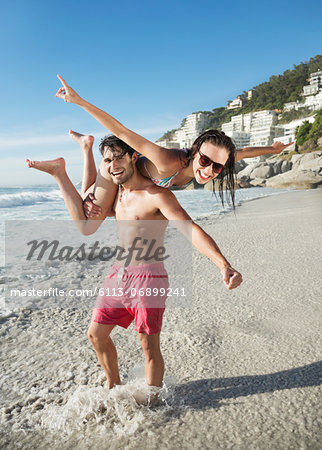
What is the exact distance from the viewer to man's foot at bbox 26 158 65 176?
210cm

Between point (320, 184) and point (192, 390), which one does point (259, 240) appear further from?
point (320, 184)

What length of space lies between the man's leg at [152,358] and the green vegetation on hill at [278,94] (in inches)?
3252

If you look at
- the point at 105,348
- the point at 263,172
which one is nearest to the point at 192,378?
the point at 105,348

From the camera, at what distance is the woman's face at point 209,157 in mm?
1928

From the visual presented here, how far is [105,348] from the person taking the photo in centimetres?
215

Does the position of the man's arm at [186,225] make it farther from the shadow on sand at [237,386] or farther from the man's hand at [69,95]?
→ the shadow on sand at [237,386]

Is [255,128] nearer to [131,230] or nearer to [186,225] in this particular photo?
[131,230]

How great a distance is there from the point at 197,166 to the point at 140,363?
5.31ft

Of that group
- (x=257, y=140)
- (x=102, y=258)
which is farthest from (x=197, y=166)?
(x=257, y=140)

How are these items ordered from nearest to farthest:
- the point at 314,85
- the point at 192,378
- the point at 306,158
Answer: the point at 192,378 < the point at 306,158 < the point at 314,85

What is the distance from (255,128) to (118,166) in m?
87.8

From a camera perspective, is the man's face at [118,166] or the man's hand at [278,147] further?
the man's hand at [278,147]

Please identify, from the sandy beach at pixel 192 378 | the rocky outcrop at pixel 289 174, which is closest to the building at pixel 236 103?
the rocky outcrop at pixel 289 174

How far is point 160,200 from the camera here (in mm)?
2000
